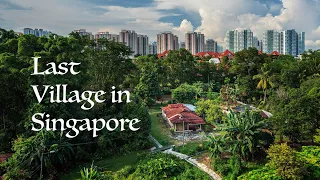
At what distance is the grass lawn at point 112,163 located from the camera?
546 inches

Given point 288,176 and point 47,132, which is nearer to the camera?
point 288,176

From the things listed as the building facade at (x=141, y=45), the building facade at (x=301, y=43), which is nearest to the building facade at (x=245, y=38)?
the building facade at (x=301, y=43)

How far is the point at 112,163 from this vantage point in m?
15.0

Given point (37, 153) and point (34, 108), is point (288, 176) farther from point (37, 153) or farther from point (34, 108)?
point (34, 108)

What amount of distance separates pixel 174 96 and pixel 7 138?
17.3 metres

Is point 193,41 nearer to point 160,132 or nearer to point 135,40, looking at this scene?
point 135,40

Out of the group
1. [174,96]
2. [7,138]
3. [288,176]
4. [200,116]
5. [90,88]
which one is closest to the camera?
[288,176]

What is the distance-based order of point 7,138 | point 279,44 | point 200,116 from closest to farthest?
point 7,138 → point 200,116 → point 279,44

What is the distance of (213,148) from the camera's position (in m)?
13.6

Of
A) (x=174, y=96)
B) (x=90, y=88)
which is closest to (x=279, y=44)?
(x=174, y=96)

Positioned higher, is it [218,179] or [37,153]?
[37,153]

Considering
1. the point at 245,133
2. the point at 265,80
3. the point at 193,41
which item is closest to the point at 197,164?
the point at 245,133

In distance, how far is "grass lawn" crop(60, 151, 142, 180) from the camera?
546 inches

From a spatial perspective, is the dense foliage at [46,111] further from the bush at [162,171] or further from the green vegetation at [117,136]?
the bush at [162,171]
